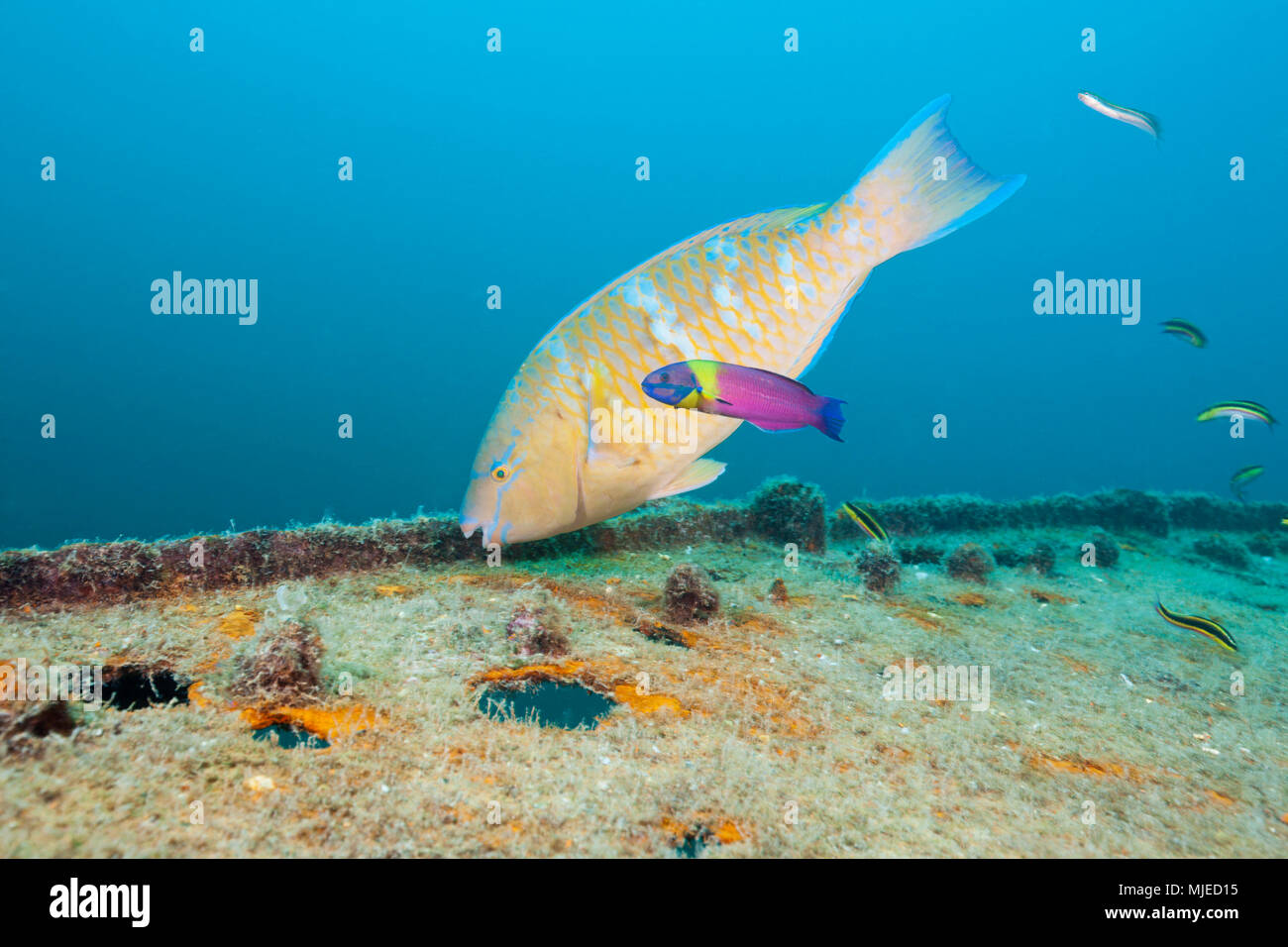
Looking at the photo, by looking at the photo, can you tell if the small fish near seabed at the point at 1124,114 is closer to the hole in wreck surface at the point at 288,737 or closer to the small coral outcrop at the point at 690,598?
the small coral outcrop at the point at 690,598

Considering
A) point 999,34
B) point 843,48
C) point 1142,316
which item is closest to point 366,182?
point 843,48

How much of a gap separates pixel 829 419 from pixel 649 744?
65.5 inches

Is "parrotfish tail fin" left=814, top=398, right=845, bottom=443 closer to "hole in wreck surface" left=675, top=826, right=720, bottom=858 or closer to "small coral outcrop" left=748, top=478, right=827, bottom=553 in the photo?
"hole in wreck surface" left=675, top=826, right=720, bottom=858

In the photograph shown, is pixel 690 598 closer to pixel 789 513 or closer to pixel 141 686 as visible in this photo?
pixel 141 686

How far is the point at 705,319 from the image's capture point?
2826 mm

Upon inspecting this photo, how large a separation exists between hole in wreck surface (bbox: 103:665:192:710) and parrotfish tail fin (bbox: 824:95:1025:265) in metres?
3.92

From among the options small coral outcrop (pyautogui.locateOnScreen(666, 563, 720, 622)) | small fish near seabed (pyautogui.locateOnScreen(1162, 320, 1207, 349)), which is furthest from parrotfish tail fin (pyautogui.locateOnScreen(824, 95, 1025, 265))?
small fish near seabed (pyautogui.locateOnScreen(1162, 320, 1207, 349))

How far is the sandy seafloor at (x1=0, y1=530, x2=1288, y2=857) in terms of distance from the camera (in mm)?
1787

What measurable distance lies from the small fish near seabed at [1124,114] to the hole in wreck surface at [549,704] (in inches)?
324

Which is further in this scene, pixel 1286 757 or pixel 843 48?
pixel 843 48

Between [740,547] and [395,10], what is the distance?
94389 millimetres

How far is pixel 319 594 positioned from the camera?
3965 mm
